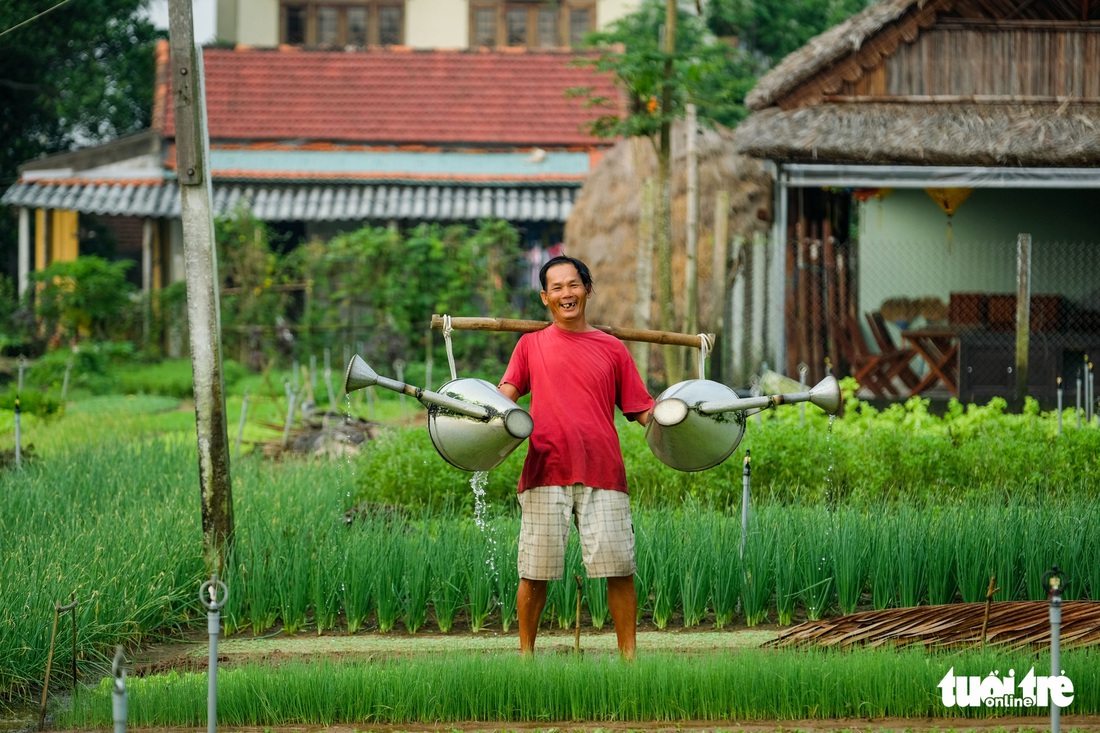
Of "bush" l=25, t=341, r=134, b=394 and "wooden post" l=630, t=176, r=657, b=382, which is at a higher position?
"wooden post" l=630, t=176, r=657, b=382

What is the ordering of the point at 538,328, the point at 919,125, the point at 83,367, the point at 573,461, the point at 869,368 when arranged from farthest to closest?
the point at 83,367 < the point at 919,125 < the point at 869,368 < the point at 538,328 < the point at 573,461

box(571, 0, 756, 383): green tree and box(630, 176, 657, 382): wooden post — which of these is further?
box(630, 176, 657, 382): wooden post

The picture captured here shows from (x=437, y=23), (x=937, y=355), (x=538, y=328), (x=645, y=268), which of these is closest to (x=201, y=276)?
(x=538, y=328)

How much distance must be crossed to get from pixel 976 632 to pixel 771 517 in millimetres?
Answer: 1529

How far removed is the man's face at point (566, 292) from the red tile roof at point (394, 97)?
14.8 meters

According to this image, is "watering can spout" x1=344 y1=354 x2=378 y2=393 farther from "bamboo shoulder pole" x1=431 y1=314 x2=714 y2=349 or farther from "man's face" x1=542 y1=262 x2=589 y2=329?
"man's face" x1=542 y1=262 x2=589 y2=329

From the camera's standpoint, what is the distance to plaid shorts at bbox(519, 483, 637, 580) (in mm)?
5074

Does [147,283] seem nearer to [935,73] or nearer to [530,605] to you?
[935,73]

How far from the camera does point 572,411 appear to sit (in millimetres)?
5059

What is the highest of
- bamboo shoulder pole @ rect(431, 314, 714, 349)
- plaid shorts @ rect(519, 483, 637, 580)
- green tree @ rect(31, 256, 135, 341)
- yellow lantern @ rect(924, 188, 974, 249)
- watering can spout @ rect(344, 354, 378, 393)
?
yellow lantern @ rect(924, 188, 974, 249)

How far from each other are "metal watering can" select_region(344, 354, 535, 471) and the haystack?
999 centimetres

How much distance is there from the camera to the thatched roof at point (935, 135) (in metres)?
12.3

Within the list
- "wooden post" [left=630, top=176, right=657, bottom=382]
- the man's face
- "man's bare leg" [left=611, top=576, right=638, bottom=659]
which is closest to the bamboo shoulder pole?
the man's face

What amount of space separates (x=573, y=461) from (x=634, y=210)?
426 inches
